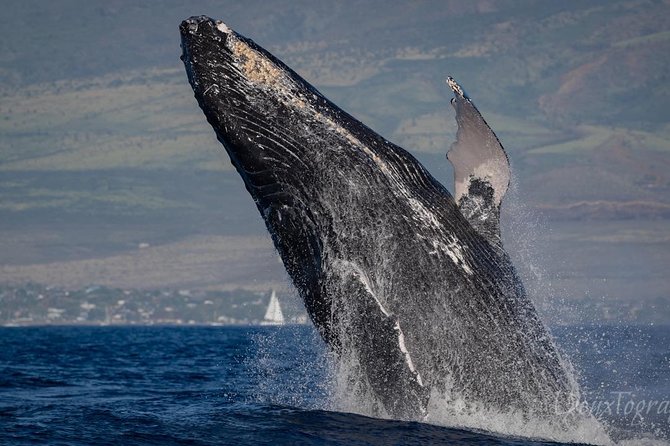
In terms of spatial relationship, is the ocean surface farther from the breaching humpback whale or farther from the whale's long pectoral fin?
the whale's long pectoral fin

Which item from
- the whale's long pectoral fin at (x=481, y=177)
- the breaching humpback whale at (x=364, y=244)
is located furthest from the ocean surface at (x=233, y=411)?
the whale's long pectoral fin at (x=481, y=177)

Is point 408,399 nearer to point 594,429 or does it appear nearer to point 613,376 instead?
point 594,429

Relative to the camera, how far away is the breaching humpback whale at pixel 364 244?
10039 millimetres

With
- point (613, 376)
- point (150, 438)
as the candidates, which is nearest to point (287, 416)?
point (150, 438)

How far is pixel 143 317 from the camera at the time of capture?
197875 millimetres

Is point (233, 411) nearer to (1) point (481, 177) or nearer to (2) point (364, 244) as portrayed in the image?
(2) point (364, 244)

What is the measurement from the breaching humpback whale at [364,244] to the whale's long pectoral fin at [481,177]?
12.6 inches

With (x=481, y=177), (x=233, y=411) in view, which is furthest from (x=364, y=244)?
(x=233, y=411)

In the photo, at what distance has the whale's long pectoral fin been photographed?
34.6ft

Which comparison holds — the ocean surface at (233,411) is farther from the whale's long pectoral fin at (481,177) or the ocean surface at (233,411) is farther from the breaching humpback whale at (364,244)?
the whale's long pectoral fin at (481,177)

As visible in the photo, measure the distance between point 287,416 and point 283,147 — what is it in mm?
2812

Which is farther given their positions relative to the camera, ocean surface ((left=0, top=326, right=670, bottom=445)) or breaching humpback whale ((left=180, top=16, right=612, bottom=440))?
breaching humpback whale ((left=180, top=16, right=612, bottom=440))

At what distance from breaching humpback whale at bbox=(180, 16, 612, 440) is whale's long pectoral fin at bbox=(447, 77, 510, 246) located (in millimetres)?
320

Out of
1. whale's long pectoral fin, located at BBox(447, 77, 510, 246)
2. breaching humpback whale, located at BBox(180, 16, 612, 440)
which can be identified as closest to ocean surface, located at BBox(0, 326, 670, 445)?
breaching humpback whale, located at BBox(180, 16, 612, 440)
